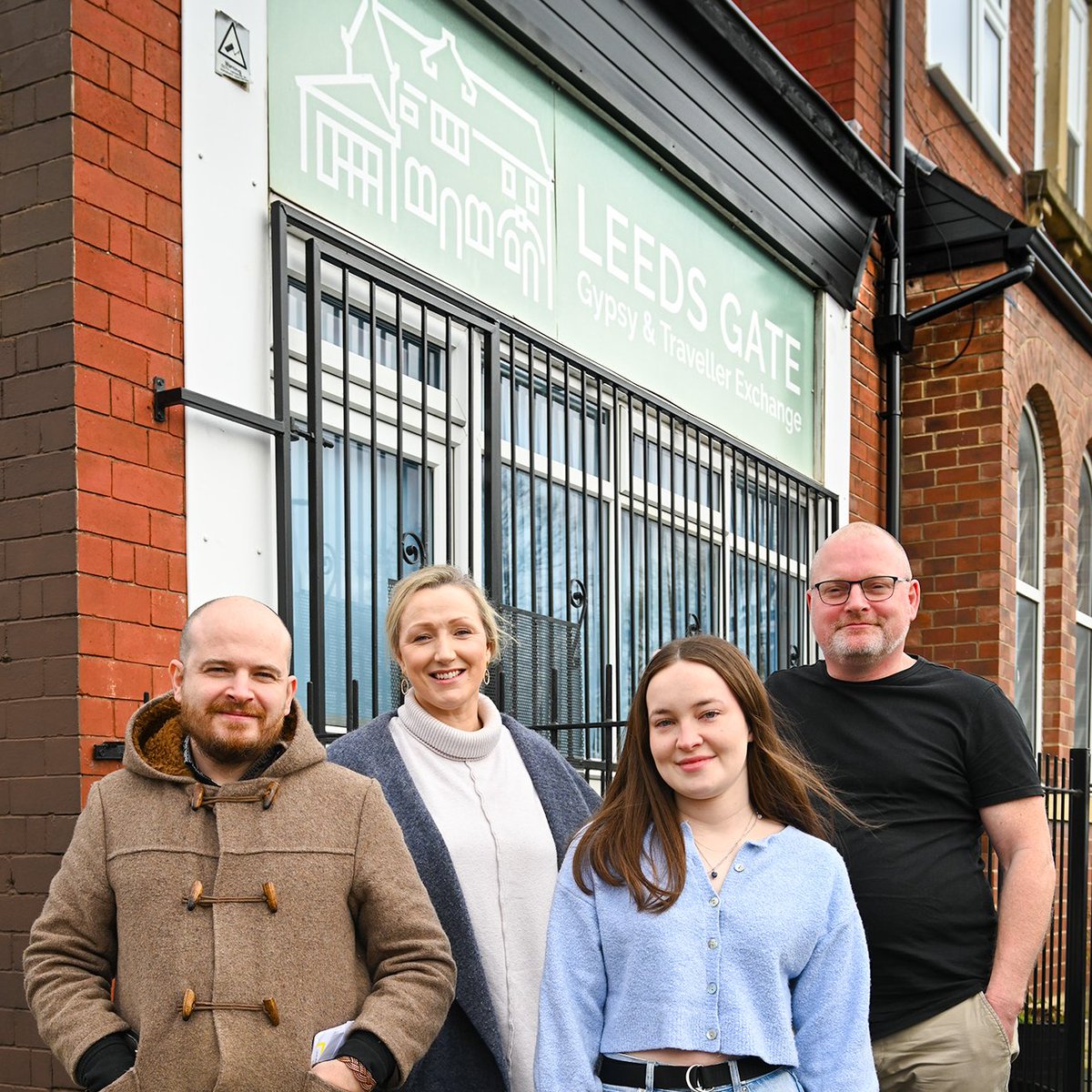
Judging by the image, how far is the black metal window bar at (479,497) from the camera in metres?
4.52

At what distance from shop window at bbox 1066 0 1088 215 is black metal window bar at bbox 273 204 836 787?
741 cm

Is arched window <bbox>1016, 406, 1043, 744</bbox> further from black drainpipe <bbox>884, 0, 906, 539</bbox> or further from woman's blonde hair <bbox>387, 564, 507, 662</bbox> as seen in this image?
woman's blonde hair <bbox>387, 564, 507, 662</bbox>

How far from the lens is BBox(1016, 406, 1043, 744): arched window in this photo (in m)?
10.3

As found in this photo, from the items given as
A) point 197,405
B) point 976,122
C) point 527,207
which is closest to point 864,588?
point 197,405

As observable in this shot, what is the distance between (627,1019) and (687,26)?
17.7 feet

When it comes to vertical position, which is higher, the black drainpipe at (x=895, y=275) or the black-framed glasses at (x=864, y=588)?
the black drainpipe at (x=895, y=275)

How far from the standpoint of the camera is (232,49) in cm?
427

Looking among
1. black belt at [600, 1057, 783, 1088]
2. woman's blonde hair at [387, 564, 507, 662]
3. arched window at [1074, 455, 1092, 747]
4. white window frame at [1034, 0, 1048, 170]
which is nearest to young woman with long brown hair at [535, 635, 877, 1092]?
black belt at [600, 1057, 783, 1088]

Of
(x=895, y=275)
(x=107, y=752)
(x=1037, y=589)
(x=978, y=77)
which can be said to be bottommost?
(x=107, y=752)

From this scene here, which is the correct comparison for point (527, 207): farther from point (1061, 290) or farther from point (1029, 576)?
point (1029, 576)

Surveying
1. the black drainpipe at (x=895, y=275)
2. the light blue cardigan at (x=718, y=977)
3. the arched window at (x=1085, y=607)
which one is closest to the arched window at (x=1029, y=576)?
the arched window at (x=1085, y=607)

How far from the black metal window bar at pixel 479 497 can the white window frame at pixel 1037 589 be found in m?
3.66

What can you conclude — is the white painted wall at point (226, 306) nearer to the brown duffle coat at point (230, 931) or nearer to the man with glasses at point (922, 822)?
the brown duffle coat at point (230, 931)

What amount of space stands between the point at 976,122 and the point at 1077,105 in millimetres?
3600
